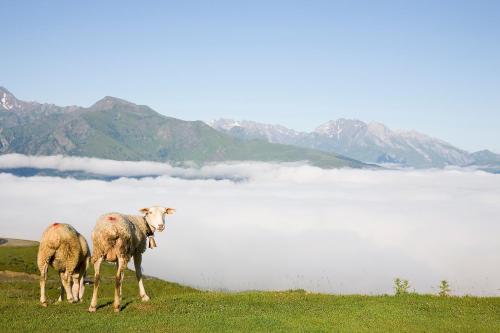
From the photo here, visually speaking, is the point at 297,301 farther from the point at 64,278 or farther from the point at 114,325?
the point at 64,278

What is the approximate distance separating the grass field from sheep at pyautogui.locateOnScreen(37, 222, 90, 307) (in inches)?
75.8

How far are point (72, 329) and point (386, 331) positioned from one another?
39.8 ft

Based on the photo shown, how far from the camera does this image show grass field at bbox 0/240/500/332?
1916cm

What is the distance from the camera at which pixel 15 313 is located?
68.6 ft

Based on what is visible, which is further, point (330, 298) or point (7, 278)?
point (7, 278)

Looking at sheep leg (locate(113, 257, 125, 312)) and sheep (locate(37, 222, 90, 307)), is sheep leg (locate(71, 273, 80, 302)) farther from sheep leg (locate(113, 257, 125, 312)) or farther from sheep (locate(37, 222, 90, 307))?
sheep leg (locate(113, 257, 125, 312))

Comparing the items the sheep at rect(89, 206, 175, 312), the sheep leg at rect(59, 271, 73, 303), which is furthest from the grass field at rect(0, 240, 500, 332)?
the sheep leg at rect(59, 271, 73, 303)

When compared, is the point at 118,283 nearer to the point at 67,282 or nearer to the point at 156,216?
the point at 156,216

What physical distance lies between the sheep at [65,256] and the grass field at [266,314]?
1.93m

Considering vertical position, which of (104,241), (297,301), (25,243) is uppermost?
(104,241)

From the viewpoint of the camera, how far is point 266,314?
849 inches

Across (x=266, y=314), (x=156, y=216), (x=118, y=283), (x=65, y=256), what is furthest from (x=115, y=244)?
(x=266, y=314)

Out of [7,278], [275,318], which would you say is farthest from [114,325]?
[7,278]

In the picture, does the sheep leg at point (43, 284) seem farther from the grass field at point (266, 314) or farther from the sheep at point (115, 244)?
the sheep at point (115, 244)
